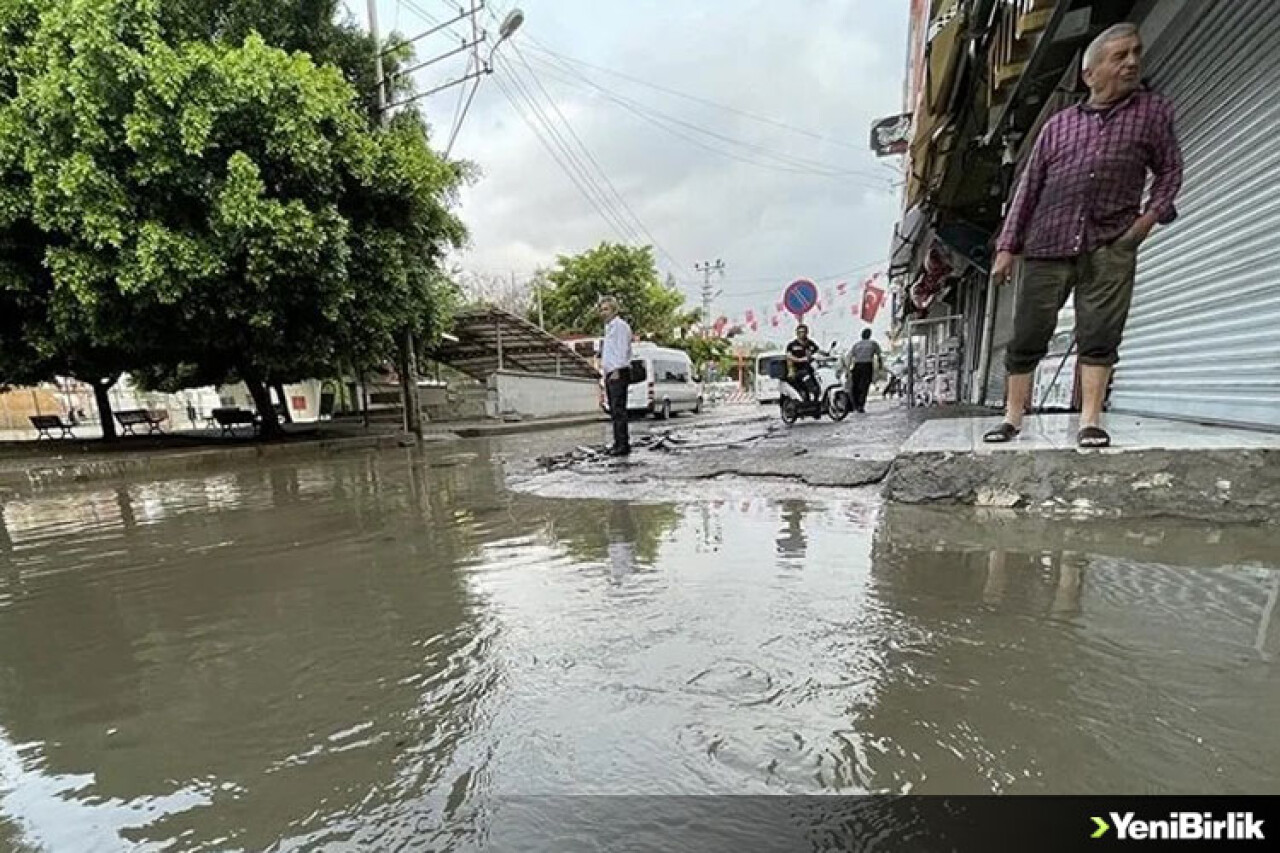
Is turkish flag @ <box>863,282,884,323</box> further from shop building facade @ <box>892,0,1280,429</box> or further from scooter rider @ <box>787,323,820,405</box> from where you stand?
shop building facade @ <box>892,0,1280,429</box>

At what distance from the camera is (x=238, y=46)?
10180mm

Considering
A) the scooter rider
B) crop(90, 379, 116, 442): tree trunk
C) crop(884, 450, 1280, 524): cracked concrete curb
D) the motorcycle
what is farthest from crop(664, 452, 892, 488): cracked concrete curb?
crop(90, 379, 116, 442): tree trunk

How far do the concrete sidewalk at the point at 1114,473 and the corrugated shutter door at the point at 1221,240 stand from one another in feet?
1.34

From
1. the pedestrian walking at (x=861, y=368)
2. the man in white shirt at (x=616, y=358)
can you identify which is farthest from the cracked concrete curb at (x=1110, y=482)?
the pedestrian walking at (x=861, y=368)

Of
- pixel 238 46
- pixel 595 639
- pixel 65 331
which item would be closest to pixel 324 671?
pixel 595 639

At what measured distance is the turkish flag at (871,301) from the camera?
80.1 ft

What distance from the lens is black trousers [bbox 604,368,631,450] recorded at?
710 cm

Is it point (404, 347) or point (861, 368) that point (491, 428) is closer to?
point (404, 347)

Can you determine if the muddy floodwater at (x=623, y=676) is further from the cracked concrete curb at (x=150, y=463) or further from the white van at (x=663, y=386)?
the white van at (x=663, y=386)

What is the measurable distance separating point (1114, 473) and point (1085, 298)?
888 mm

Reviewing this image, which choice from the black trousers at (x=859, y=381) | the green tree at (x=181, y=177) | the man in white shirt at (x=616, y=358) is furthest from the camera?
the black trousers at (x=859, y=381)

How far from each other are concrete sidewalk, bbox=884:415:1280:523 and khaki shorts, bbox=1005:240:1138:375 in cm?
52

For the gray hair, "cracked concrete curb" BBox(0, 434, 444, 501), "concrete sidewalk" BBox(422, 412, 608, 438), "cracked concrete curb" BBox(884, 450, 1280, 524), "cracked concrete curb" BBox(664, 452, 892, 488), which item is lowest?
"concrete sidewalk" BBox(422, 412, 608, 438)

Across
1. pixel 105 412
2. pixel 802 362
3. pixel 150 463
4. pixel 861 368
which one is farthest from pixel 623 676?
pixel 105 412
